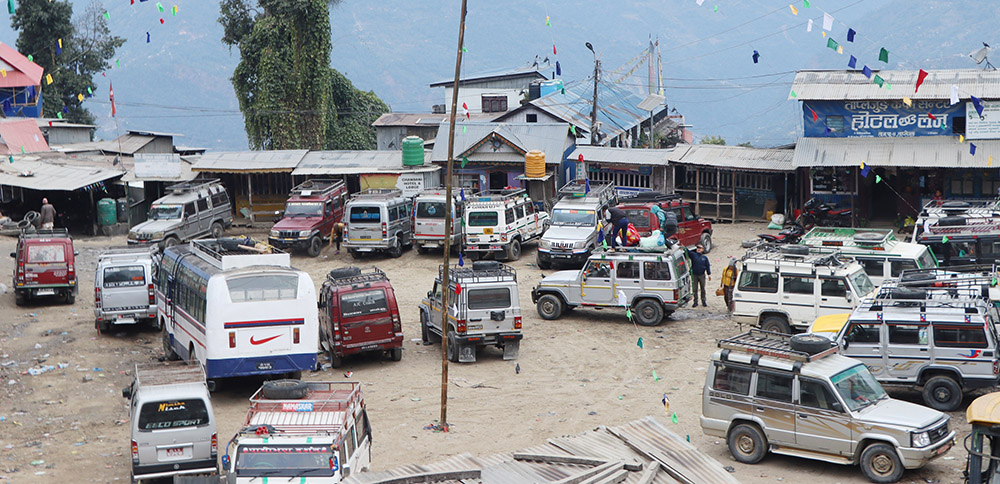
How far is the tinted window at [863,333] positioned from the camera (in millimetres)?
18391

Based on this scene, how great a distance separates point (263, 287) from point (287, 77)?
32.9 metres

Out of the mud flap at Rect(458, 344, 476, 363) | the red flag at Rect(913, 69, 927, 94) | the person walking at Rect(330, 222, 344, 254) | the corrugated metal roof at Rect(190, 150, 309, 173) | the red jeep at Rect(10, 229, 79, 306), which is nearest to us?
the mud flap at Rect(458, 344, 476, 363)

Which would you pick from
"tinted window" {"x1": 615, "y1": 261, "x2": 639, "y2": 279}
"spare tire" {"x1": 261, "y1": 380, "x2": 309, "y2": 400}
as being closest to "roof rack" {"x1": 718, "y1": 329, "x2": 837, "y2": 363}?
"spare tire" {"x1": 261, "y1": 380, "x2": 309, "y2": 400}

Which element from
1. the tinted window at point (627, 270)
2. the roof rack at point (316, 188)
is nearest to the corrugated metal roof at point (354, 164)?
the roof rack at point (316, 188)

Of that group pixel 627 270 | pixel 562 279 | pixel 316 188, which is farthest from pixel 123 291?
pixel 316 188

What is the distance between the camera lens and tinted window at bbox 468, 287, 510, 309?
2262 cm

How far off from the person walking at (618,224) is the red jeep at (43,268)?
50.5 ft

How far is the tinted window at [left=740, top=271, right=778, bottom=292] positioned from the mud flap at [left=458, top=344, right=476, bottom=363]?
6.20m

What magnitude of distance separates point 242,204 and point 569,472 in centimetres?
3531

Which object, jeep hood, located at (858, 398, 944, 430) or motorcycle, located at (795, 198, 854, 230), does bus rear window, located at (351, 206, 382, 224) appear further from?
jeep hood, located at (858, 398, 944, 430)

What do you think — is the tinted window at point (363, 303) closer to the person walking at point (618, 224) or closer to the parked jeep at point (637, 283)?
the parked jeep at point (637, 283)

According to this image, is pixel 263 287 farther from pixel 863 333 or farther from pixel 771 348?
pixel 863 333

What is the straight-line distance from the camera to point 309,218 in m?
36.8

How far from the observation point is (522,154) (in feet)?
135
